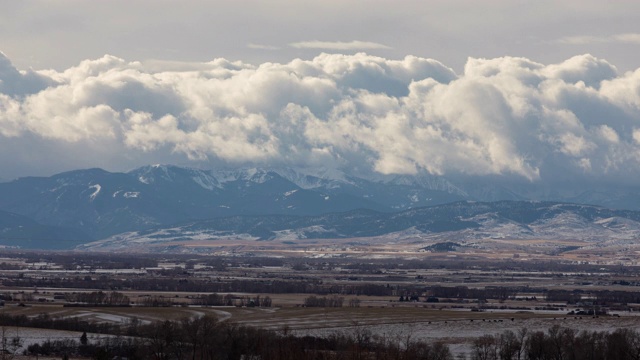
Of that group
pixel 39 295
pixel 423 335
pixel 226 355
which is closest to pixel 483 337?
pixel 423 335

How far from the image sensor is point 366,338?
102688 mm

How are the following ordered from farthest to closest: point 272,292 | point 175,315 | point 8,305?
point 272,292 < point 8,305 < point 175,315

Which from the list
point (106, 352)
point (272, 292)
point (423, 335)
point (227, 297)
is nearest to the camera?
point (106, 352)

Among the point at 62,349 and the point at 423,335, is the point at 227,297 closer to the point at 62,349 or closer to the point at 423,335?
the point at 423,335

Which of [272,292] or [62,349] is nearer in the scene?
[62,349]

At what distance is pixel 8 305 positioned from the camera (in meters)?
144

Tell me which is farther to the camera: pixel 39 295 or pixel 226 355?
pixel 39 295

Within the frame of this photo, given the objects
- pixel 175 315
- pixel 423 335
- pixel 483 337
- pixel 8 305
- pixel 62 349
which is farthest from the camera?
pixel 8 305

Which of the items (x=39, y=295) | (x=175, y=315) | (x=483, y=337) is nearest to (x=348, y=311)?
(x=175, y=315)

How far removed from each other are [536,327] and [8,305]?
6163cm

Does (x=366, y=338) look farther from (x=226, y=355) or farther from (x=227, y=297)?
(x=227, y=297)

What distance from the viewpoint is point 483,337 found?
111 m

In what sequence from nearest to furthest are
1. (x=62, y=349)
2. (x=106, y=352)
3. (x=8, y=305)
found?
1. (x=106, y=352)
2. (x=62, y=349)
3. (x=8, y=305)

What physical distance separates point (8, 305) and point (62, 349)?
155 ft
